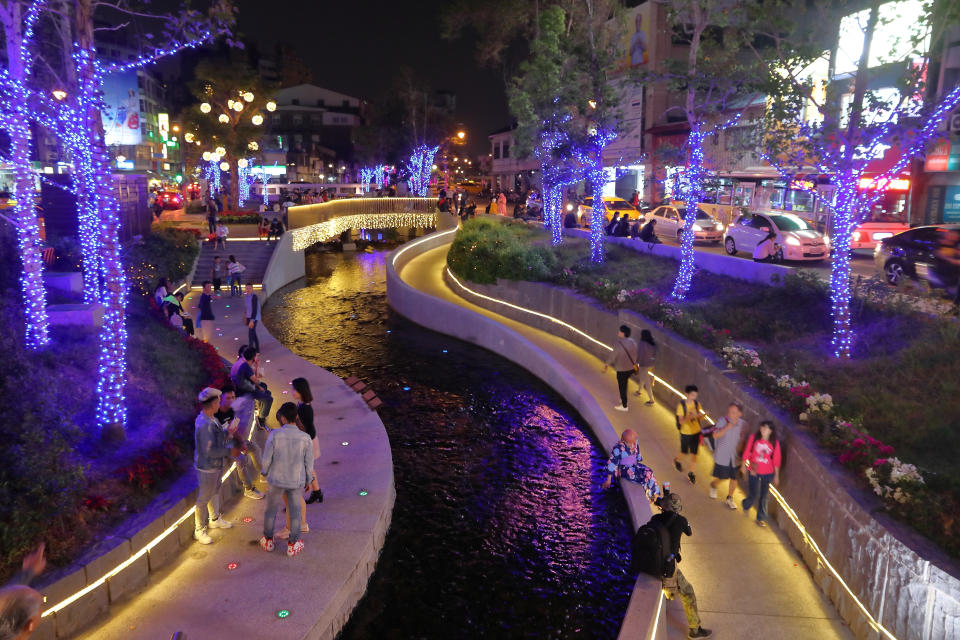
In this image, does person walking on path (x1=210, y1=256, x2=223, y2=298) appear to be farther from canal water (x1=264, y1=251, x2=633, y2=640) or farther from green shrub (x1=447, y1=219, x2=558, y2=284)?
green shrub (x1=447, y1=219, x2=558, y2=284)

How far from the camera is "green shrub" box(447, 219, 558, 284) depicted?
20344mm

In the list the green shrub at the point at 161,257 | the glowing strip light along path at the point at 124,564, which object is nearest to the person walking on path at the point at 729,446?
the glowing strip light along path at the point at 124,564

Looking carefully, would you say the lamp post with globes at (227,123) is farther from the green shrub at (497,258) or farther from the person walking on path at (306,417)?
the person walking on path at (306,417)

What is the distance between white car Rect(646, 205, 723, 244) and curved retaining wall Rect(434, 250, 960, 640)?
18.1m

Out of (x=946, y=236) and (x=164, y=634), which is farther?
(x=946, y=236)

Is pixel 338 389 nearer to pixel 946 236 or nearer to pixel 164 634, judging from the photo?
pixel 164 634

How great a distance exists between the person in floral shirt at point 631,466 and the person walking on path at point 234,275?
17337 mm

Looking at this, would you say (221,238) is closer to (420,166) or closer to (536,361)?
(536,361)

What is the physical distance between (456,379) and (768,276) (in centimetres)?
739

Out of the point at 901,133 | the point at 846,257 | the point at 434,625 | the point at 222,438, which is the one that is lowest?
the point at 434,625

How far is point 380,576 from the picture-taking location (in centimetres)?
758

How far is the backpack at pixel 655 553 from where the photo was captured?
613 cm

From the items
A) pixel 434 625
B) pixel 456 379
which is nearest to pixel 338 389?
pixel 456 379

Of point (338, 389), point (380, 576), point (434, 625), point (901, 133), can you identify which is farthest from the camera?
point (338, 389)
